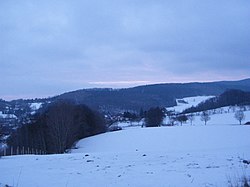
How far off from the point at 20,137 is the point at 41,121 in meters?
4.89

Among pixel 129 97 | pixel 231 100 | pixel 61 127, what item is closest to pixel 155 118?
pixel 61 127

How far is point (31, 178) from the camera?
12.7 metres

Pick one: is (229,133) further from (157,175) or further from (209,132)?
(157,175)

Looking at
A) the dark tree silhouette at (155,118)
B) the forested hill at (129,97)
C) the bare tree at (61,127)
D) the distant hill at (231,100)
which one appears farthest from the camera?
the forested hill at (129,97)

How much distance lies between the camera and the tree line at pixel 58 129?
4131 centimetres

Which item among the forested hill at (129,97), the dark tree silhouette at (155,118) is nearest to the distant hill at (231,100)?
the forested hill at (129,97)

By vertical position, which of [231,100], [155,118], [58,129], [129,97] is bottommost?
[58,129]

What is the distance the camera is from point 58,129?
135 ft

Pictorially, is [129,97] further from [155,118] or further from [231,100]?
[155,118]

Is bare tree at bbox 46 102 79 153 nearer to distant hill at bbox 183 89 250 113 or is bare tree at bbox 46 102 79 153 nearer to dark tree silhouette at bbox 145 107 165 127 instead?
dark tree silhouette at bbox 145 107 165 127

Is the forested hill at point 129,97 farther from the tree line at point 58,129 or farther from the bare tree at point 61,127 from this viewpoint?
the bare tree at point 61,127

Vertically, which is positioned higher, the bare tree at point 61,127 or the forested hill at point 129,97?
the forested hill at point 129,97

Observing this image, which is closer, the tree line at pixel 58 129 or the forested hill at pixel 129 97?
the tree line at pixel 58 129

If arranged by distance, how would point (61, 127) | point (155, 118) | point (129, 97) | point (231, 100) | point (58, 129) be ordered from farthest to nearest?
point (129, 97)
point (231, 100)
point (155, 118)
point (61, 127)
point (58, 129)
